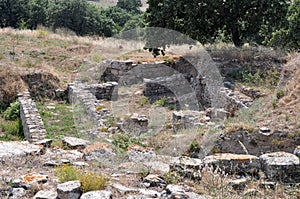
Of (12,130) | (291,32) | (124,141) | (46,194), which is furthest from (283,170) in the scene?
(291,32)

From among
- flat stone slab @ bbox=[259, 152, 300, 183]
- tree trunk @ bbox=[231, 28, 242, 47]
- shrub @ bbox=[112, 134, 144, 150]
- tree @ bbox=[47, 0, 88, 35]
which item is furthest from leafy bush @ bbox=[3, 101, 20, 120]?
tree @ bbox=[47, 0, 88, 35]

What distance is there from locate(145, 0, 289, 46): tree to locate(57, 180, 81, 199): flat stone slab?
12.6 m

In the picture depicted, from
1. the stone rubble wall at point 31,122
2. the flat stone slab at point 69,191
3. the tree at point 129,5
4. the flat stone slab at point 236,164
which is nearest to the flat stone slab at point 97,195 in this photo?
the flat stone slab at point 69,191

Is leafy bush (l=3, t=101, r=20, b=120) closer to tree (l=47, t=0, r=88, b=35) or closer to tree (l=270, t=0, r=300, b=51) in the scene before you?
tree (l=270, t=0, r=300, b=51)

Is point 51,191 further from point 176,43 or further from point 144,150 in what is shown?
point 176,43

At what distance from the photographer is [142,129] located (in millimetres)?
11781

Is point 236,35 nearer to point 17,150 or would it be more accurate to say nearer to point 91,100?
point 91,100

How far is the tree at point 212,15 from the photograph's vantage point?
1602 cm

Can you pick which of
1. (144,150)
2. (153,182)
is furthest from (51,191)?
(144,150)

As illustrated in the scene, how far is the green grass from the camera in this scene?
1194 centimetres

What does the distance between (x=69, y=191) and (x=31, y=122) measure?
25.7ft

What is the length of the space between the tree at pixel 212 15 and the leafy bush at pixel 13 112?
7197 mm

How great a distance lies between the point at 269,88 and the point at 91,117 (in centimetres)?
611

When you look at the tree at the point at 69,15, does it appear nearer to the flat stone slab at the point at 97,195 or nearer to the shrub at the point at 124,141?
the shrub at the point at 124,141
